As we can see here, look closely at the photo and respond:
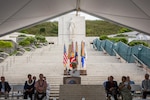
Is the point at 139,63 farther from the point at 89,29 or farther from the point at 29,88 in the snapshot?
the point at 89,29

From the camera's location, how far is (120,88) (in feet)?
29.7

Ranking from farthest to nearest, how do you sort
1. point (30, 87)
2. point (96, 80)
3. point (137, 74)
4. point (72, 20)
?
1. point (72, 20)
2. point (137, 74)
3. point (96, 80)
4. point (30, 87)

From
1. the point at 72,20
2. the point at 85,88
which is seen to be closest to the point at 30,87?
the point at 85,88

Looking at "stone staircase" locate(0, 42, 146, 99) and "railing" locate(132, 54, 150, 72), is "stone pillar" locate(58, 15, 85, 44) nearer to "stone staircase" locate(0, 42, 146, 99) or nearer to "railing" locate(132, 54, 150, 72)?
"stone staircase" locate(0, 42, 146, 99)

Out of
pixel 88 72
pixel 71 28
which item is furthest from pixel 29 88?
pixel 71 28

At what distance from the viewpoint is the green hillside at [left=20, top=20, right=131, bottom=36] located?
7294 centimetres

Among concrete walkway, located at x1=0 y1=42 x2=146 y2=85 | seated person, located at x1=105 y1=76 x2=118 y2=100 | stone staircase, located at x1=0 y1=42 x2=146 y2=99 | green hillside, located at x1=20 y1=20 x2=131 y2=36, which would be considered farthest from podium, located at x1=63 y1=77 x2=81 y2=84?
green hillside, located at x1=20 y1=20 x2=131 y2=36

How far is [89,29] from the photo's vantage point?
79188mm

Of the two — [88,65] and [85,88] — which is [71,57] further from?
[85,88]

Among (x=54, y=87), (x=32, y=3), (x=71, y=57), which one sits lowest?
(x=54, y=87)

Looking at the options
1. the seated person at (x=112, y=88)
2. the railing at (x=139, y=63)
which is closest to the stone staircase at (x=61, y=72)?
the railing at (x=139, y=63)

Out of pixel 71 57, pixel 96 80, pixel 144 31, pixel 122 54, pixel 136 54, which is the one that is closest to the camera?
pixel 144 31

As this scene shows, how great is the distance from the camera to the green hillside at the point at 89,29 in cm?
7294

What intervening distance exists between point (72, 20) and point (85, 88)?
36.7 m
